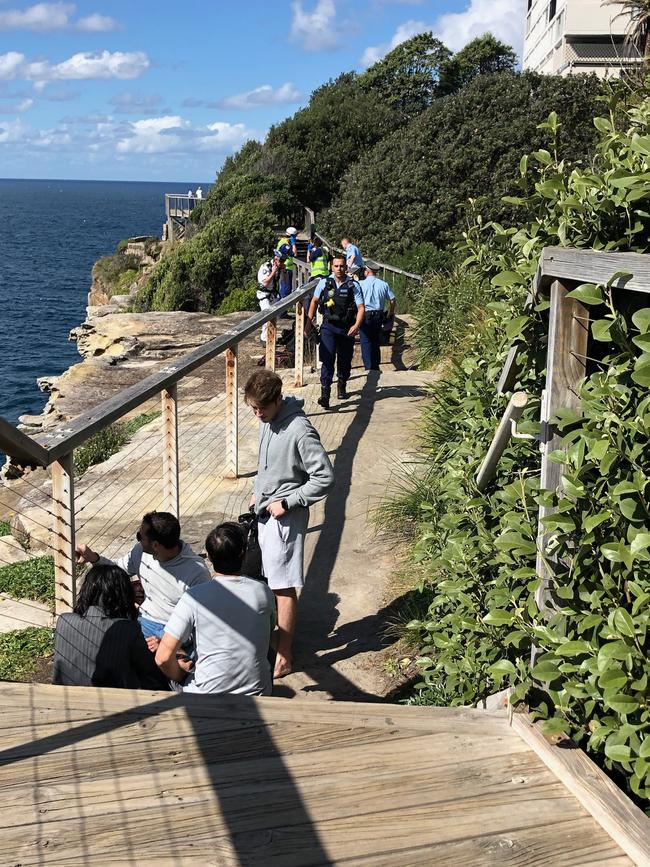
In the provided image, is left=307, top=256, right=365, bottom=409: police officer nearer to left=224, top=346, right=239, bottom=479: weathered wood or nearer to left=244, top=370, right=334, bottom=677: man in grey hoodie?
left=224, top=346, right=239, bottom=479: weathered wood

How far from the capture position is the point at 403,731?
300 centimetres

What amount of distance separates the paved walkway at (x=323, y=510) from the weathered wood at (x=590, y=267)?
256 cm

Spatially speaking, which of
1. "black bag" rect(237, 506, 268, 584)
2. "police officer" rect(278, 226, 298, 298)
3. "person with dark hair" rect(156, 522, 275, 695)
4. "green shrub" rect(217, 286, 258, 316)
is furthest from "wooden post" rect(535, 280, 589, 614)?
"green shrub" rect(217, 286, 258, 316)

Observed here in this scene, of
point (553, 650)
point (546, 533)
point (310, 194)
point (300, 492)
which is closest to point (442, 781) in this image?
point (553, 650)

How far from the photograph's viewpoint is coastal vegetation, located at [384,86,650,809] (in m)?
2.31

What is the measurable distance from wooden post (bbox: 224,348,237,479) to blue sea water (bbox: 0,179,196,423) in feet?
72.9

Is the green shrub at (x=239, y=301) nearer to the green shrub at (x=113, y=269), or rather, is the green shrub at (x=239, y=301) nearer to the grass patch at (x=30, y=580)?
the grass patch at (x=30, y=580)

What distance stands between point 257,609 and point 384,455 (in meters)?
4.24

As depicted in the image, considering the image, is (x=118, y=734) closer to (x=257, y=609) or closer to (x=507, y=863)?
(x=257, y=609)

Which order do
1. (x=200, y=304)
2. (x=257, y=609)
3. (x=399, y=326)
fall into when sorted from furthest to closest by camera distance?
(x=200, y=304)
(x=399, y=326)
(x=257, y=609)

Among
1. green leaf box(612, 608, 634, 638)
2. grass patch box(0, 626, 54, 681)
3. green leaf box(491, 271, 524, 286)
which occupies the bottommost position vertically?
grass patch box(0, 626, 54, 681)

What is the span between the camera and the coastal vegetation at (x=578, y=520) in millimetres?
2312

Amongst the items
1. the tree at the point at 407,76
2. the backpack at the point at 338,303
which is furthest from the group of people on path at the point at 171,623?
the tree at the point at 407,76

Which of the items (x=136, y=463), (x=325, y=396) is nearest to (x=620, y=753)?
(x=136, y=463)
